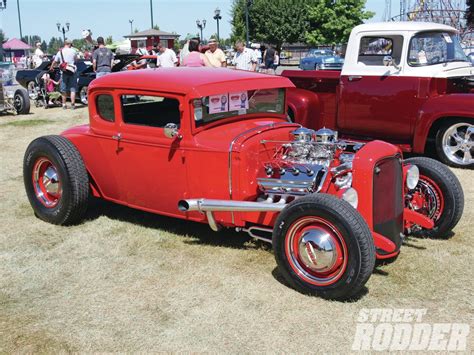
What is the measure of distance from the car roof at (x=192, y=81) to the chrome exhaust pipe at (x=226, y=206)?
0.82 meters

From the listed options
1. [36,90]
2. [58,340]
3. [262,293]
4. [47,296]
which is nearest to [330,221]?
[262,293]

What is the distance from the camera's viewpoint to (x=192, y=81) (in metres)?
4.08

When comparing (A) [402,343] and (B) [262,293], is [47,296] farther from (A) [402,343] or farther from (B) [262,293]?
(A) [402,343]

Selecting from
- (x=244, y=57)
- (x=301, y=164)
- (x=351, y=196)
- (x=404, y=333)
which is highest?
(x=244, y=57)

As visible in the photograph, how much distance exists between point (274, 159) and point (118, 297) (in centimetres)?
154

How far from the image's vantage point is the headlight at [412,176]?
3961 millimetres

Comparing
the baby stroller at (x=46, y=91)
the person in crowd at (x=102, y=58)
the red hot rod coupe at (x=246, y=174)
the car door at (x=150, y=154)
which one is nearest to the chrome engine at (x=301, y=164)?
the red hot rod coupe at (x=246, y=174)

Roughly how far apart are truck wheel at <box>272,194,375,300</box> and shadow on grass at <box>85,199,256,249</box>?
863mm

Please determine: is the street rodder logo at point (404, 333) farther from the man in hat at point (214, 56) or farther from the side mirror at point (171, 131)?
the man in hat at point (214, 56)

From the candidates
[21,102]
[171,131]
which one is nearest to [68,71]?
[21,102]

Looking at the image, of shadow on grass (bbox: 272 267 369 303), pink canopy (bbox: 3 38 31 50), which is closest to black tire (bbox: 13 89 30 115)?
shadow on grass (bbox: 272 267 369 303)

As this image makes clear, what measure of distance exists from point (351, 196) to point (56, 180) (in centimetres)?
277

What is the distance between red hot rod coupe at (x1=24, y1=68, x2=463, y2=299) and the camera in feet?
11.0

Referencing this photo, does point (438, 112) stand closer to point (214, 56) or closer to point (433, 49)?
point (433, 49)
